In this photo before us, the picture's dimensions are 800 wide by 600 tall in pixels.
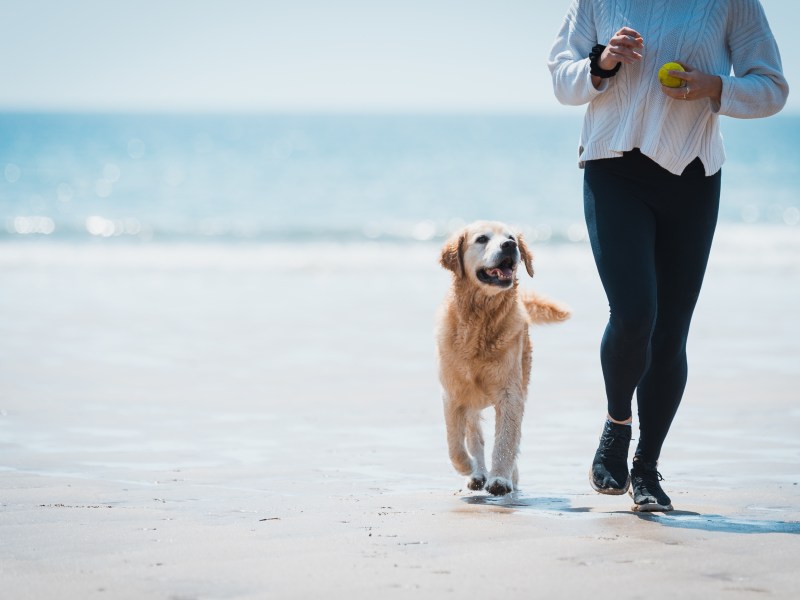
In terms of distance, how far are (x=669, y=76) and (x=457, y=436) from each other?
195 centimetres

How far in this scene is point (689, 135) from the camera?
3.65 m

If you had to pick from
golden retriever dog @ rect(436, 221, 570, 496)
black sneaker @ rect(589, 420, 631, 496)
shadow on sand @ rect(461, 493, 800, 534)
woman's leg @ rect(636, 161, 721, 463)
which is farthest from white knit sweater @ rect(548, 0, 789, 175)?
shadow on sand @ rect(461, 493, 800, 534)

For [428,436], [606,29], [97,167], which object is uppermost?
[97,167]

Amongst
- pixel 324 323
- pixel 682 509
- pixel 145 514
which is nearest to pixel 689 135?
pixel 682 509

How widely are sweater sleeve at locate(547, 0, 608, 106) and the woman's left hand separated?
0.27 meters

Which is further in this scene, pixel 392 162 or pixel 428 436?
pixel 392 162

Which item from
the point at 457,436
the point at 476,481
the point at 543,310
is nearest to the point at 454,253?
the point at 543,310

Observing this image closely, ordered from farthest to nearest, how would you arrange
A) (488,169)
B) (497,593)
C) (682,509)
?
(488,169)
(682,509)
(497,593)

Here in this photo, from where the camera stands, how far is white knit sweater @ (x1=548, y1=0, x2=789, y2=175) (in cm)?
362

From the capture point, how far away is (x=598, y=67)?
11.9 feet

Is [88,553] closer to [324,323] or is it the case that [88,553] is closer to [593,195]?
[593,195]

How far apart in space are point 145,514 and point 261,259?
1423cm

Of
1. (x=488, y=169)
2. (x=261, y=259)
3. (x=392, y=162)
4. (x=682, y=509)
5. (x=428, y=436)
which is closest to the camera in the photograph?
(x=682, y=509)

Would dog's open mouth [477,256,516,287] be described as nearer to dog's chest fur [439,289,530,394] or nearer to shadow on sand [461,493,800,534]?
dog's chest fur [439,289,530,394]
